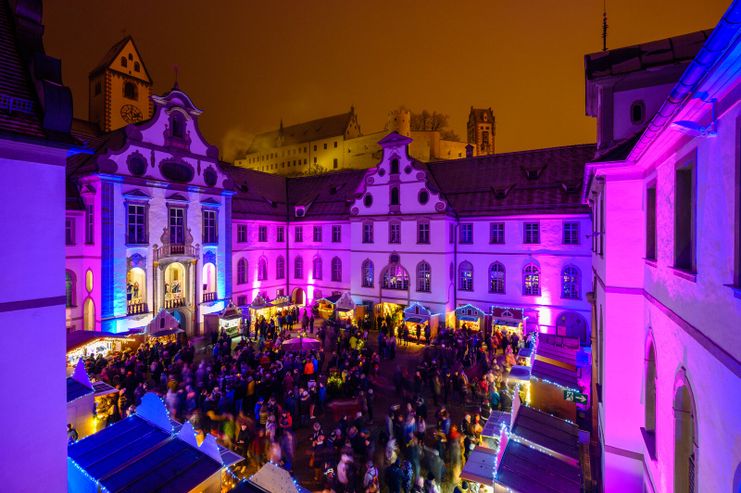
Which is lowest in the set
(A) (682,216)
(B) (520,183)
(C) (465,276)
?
Answer: (C) (465,276)

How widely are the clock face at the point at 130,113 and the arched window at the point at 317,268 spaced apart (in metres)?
22.7

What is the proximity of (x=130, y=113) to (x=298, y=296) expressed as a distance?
24517 millimetres

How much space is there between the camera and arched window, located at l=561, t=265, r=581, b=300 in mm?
25625

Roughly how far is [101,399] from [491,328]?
22.3 meters

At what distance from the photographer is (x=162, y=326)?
2259 centimetres

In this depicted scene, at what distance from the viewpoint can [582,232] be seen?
25.7 m

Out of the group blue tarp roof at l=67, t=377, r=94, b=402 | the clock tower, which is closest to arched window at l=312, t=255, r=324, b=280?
the clock tower

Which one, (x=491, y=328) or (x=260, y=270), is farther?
(x=260, y=270)

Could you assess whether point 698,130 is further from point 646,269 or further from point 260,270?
point 260,270

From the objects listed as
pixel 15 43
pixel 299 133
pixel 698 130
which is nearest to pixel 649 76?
pixel 698 130

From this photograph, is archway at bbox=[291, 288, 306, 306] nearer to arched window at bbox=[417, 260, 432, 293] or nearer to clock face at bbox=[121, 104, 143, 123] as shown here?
arched window at bbox=[417, 260, 432, 293]

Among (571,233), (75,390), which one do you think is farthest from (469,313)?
(75,390)

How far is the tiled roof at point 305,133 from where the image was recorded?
73.7m

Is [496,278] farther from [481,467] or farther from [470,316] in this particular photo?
[481,467]
